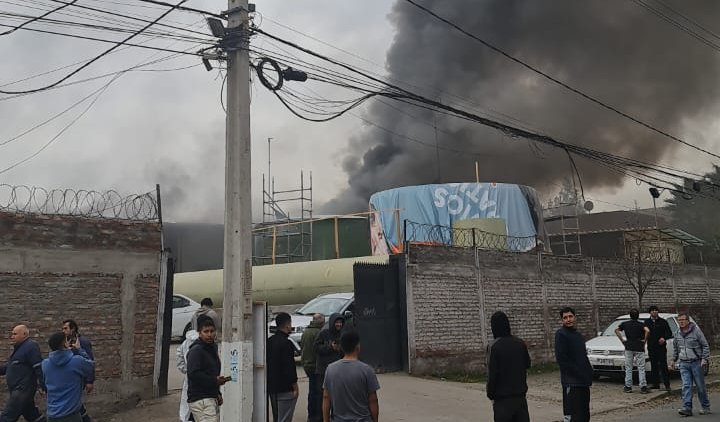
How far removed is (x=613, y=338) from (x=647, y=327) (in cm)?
148

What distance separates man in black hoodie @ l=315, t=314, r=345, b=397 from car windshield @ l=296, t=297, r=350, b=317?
18.3 feet

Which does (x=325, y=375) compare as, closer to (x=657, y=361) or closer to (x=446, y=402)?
(x=446, y=402)

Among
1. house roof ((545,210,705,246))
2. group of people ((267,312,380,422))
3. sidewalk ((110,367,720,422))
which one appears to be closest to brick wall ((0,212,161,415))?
sidewalk ((110,367,720,422))

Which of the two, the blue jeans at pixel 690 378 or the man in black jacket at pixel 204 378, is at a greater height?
the man in black jacket at pixel 204 378

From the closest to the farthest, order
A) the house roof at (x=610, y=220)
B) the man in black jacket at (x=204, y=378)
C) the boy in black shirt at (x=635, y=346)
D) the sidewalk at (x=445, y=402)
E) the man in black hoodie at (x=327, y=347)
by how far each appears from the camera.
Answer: the man in black jacket at (x=204, y=378)
the man in black hoodie at (x=327, y=347)
the sidewalk at (x=445, y=402)
the boy in black shirt at (x=635, y=346)
the house roof at (x=610, y=220)

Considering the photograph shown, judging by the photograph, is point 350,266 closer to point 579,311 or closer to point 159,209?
point 579,311

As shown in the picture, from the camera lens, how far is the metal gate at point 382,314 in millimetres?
13211

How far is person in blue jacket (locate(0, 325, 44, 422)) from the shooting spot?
689 centimetres

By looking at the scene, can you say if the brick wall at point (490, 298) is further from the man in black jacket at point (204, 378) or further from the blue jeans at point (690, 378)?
the man in black jacket at point (204, 378)

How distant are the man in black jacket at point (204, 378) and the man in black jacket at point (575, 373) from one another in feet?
12.6

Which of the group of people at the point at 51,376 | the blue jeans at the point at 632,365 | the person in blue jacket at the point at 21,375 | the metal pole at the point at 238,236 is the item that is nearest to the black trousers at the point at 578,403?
the metal pole at the point at 238,236

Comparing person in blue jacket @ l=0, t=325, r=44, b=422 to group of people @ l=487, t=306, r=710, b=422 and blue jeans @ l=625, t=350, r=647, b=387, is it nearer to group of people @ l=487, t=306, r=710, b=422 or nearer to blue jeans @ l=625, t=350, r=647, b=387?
group of people @ l=487, t=306, r=710, b=422

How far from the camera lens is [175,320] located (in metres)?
A: 17.5

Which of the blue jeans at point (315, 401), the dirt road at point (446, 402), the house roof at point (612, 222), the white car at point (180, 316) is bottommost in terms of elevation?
the dirt road at point (446, 402)
